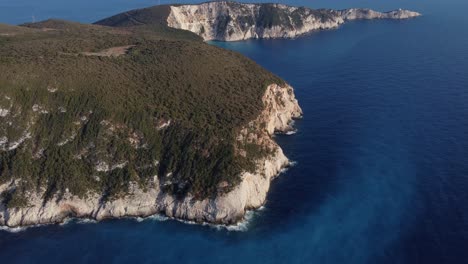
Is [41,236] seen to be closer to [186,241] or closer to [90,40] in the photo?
[186,241]

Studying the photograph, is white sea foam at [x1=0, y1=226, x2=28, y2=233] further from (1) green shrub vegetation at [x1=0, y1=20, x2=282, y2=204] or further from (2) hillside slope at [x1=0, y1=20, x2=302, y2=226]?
(1) green shrub vegetation at [x1=0, y1=20, x2=282, y2=204]

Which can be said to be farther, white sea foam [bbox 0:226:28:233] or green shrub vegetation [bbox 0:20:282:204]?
green shrub vegetation [bbox 0:20:282:204]

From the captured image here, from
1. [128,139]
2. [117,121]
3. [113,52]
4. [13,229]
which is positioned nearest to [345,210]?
[128,139]

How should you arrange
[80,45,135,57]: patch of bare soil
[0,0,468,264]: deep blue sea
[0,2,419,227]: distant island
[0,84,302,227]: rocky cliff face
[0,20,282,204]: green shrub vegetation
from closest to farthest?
[0,0,468,264]: deep blue sea < [0,84,302,227]: rocky cliff face < [0,2,419,227]: distant island < [0,20,282,204]: green shrub vegetation < [80,45,135,57]: patch of bare soil

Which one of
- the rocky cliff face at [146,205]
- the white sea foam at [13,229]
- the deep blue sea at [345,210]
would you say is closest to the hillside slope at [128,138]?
the rocky cliff face at [146,205]

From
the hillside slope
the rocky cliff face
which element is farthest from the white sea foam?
the hillside slope

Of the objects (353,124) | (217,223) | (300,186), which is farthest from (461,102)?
(217,223)

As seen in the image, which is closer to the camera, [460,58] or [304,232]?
[304,232]
